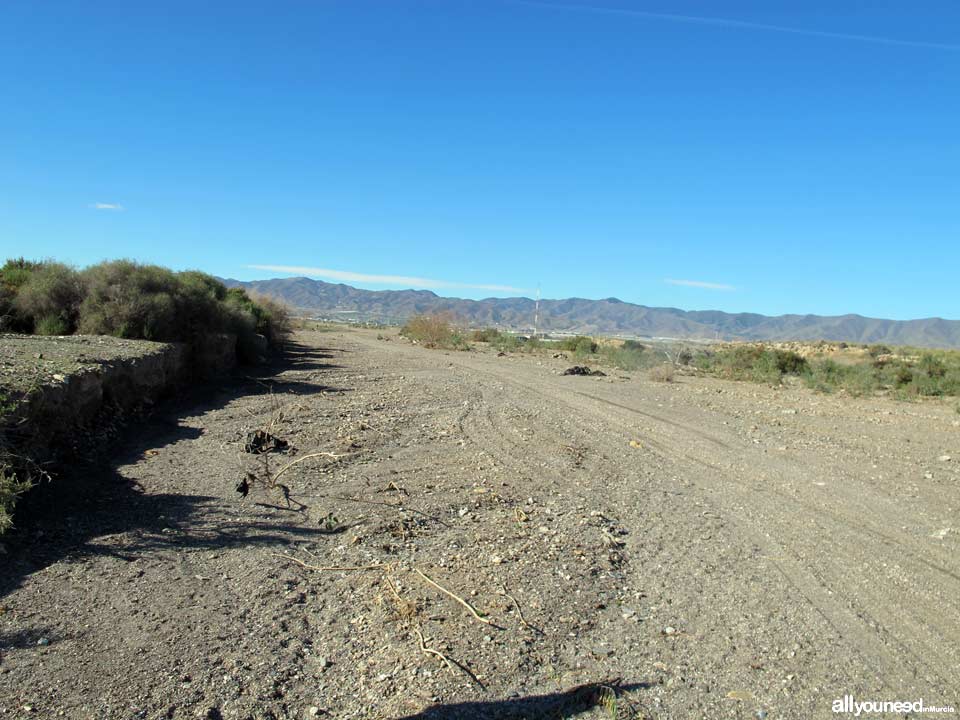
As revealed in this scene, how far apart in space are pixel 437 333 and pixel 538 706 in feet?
139

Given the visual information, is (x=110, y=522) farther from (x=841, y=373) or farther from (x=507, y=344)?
(x=507, y=344)

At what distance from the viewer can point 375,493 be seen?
9008 millimetres

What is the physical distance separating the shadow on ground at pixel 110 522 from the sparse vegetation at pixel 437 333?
34.2 meters

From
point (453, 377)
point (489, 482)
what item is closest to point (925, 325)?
point (453, 377)

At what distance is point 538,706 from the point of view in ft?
14.5

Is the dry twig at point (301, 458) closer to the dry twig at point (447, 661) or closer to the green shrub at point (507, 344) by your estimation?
the dry twig at point (447, 661)

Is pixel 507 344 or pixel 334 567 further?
pixel 507 344

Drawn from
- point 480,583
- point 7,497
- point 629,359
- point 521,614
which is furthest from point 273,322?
point 521,614

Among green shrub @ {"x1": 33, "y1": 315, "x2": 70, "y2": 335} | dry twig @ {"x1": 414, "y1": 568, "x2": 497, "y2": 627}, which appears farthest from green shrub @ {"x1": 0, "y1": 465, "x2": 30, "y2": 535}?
green shrub @ {"x1": 33, "y1": 315, "x2": 70, "y2": 335}

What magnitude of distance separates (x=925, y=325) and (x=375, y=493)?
197 m

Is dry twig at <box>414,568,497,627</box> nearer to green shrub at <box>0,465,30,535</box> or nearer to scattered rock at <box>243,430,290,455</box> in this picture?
green shrub at <box>0,465,30,535</box>

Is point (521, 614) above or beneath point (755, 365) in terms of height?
beneath

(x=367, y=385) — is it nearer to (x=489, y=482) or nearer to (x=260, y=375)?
(x=260, y=375)

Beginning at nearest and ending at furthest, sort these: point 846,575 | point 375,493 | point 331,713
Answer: point 331,713, point 846,575, point 375,493
